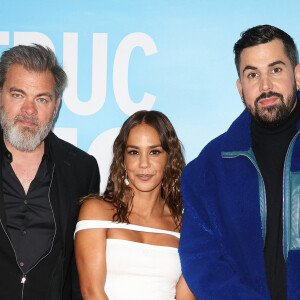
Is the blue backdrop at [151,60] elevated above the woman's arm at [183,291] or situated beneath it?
elevated above

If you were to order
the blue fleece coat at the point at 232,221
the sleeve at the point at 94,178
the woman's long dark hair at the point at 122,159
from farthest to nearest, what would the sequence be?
the sleeve at the point at 94,178
the woman's long dark hair at the point at 122,159
the blue fleece coat at the point at 232,221

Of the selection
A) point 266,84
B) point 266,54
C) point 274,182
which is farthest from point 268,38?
point 274,182

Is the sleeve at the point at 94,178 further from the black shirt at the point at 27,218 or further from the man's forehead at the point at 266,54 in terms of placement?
the man's forehead at the point at 266,54

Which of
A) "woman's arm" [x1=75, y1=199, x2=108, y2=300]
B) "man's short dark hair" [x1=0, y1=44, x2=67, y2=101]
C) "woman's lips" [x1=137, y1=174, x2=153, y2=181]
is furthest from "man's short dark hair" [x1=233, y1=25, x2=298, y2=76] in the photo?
"woman's arm" [x1=75, y1=199, x2=108, y2=300]

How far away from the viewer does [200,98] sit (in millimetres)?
2916

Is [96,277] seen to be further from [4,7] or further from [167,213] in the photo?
[4,7]

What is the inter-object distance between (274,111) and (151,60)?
1030mm

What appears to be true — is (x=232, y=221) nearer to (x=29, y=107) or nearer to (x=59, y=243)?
(x=59, y=243)

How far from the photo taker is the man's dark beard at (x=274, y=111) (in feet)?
6.97

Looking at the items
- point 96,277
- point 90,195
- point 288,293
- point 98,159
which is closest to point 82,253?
point 96,277

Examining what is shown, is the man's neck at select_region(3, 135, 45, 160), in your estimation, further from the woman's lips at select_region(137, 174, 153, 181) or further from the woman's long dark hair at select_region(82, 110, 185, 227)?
the woman's lips at select_region(137, 174, 153, 181)

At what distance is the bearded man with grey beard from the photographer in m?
2.34

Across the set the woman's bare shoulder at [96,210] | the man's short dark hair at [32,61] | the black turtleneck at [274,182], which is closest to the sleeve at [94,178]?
the woman's bare shoulder at [96,210]

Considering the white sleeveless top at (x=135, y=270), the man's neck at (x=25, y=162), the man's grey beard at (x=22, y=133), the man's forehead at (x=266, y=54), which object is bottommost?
the white sleeveless top at (x=135, y=270)
